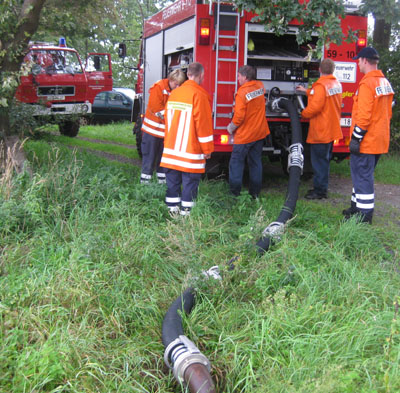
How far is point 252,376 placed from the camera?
2.63 m

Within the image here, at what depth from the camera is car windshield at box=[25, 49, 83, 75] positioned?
500 inches

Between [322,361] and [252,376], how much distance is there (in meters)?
0.38

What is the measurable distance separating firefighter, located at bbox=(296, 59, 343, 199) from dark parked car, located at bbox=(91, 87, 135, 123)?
11.0 m

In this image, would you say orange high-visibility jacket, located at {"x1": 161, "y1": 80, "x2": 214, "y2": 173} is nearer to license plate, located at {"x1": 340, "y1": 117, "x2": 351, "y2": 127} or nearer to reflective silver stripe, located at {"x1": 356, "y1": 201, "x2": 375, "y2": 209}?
reflective silver stripe, located at {"x1": 356, "y1": 201, "x2": 375, "y2": 209}

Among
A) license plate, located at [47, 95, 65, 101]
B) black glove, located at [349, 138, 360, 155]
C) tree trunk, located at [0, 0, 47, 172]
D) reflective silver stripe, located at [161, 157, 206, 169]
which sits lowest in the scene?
reflective silver stripe, located at [161, 157, 206, 169]

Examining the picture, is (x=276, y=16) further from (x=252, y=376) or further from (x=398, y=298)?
(x=252, y=376)

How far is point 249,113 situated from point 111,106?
1147 centimetres

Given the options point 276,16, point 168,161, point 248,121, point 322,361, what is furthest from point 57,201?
point 322,361

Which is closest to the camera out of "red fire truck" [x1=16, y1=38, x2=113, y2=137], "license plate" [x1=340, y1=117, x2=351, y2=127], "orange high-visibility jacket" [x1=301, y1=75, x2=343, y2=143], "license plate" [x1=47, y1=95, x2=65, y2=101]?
"orange high-visibility jacket" [x1=301, y1=75, x2=343, y2=143]

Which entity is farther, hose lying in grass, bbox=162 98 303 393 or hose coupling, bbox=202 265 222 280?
hose coupling, bbox=202 265 222 280

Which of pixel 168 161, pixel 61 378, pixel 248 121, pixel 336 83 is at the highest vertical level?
pixel 336 83

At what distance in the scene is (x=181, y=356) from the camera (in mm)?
2721

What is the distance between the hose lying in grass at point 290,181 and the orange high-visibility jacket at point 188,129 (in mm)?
1005

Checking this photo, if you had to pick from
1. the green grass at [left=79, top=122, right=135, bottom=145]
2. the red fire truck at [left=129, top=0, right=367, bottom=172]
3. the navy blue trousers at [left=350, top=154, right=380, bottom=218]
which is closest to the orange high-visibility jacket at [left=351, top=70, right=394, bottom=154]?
the navy blue trousers at [left=350, top=154, right=380, bottom=218]
